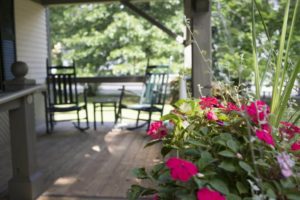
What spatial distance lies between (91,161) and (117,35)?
8.34m

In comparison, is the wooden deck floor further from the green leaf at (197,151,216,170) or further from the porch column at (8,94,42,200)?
the green leaf at (197,151,216,170)

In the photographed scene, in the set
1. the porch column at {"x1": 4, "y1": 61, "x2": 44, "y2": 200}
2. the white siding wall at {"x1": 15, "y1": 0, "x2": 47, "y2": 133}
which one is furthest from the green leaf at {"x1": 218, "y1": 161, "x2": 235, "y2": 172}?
the white siding wall at {"x1": 15, "y1": 0, "x2": 47, "y2": 133}

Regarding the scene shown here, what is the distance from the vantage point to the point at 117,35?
38.1 feet

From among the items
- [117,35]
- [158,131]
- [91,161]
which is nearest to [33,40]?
[91,161]

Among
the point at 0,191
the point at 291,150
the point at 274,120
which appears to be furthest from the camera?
the point at 0,191

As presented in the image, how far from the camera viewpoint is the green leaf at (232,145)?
1.05m

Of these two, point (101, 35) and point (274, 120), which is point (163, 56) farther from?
point (274, 120)

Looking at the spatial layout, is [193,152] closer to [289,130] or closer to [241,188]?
[241,188]

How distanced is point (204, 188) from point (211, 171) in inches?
4.5

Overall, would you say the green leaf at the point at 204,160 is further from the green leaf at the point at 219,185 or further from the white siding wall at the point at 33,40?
the white siding wall at the point at 33,40

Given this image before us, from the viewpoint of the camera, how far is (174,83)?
27.0 ft

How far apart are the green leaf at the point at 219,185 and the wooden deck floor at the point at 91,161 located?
1808 mm

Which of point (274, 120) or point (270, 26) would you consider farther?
point (270, 26)

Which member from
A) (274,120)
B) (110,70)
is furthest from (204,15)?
(110,70)
